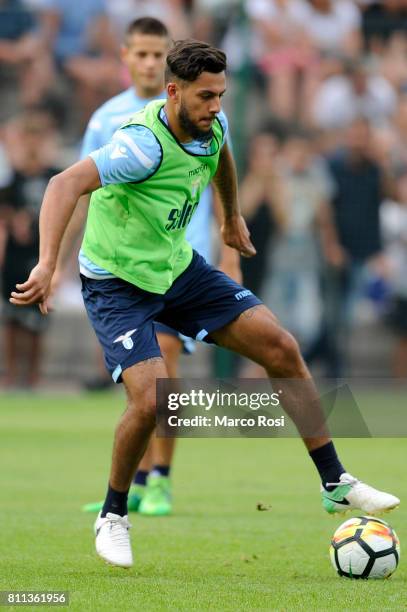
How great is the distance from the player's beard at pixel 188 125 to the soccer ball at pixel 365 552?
1.99 meters

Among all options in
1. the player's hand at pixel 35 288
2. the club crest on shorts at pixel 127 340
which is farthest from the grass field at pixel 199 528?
the player's hand at pixel 35 288

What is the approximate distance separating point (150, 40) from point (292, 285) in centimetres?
762

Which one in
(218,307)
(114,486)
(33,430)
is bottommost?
(33,430)

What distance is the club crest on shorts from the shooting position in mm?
6234

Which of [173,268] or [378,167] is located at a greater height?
[173,268]

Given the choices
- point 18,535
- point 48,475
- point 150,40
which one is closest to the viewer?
point 18,535

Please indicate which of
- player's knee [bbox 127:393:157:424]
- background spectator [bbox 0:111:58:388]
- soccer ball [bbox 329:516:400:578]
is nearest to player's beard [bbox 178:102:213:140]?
player's knee [bbox 127:393:157:424]

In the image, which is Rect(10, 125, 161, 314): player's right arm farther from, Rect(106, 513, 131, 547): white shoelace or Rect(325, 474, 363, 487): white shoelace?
Rect(325, 474, 363, 487): white shoelace

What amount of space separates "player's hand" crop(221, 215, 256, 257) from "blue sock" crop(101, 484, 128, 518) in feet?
5.27

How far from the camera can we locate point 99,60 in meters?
16.9

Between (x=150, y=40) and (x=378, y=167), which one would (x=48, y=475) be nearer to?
(x=150, y=40)

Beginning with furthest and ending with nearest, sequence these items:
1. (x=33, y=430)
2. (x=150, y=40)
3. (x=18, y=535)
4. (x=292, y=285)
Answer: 1. (x=292, y=285)
2. (x=33, y=430)
3. (x=150, y=40)
4. (x=18, y=535)

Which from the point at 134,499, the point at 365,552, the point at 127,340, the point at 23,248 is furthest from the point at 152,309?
the point at 23,248

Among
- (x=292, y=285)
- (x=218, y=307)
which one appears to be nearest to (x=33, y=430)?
(x=292, y=285)
